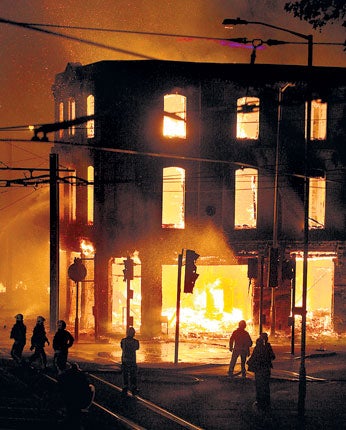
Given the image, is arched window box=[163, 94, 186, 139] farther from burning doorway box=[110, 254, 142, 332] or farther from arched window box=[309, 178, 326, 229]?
arched window box=[309, 178, 326, 229]

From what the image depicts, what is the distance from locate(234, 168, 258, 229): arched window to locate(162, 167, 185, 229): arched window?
8.13ft

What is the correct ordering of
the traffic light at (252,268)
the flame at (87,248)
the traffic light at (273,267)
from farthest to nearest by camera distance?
1. the flame at (87,248)
2. the traffic light at (252,268)
3. the traffic light at (273,267)

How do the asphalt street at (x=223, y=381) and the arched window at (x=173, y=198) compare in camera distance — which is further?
the arched window at (x=173, y=198)

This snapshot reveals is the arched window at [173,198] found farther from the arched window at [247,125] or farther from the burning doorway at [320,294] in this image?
the burning doorway at [320,294]

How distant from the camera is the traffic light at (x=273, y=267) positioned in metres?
29.0

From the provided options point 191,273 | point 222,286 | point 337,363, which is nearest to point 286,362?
point 337,363

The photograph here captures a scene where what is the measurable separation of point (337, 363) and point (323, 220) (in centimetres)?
1005

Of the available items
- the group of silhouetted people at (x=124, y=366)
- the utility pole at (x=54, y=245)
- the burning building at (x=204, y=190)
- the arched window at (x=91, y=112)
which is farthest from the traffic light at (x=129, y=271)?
the arched window at (x=91, y=112)

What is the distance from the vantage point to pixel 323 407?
61.2 feet

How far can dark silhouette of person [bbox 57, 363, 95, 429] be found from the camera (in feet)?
46.7

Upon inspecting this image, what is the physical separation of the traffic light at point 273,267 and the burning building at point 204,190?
4164 millimetres

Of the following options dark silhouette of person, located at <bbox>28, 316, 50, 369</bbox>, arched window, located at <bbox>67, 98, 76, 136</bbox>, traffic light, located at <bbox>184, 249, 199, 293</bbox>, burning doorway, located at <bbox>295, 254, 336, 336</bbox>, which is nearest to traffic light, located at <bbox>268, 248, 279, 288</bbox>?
traffic light, located at <bbox>184, 249, 199, 293</bbox>

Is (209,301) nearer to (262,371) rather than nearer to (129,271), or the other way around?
(129,271)

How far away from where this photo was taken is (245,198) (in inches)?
1378
